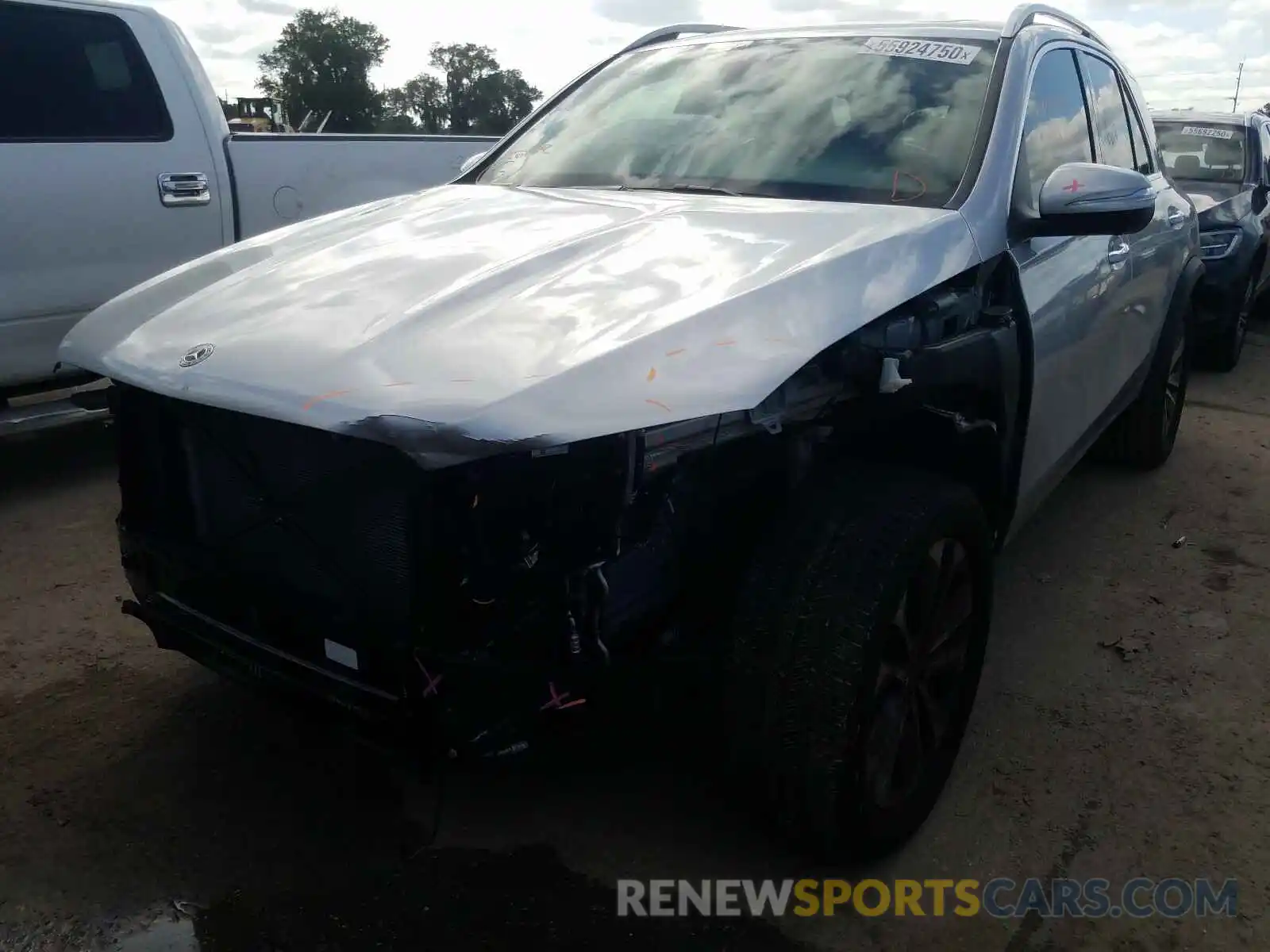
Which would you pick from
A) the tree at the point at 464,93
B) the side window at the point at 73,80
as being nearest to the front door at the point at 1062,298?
the side window at the point at 73,80

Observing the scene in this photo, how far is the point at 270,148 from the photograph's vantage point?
5219mm

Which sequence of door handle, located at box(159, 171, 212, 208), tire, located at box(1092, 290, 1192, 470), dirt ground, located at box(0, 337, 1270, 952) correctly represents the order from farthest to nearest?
1. door handle, located at box(159, 171, 212, 208)
2. tire, located at box(1092, 290, 1192, 470)
3. dirt ground, located at box(0, 337, 1270, 952)

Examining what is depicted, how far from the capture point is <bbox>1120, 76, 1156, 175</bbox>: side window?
14.3 ft

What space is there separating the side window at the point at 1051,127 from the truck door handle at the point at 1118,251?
0.29 meters

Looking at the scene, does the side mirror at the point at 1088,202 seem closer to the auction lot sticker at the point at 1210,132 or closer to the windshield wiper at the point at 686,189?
the windshield wiper at the point at 686,189

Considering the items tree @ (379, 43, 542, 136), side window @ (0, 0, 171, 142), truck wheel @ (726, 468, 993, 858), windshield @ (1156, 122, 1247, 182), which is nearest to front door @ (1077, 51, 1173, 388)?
truck wheel @ (726, 468, 993, 858)

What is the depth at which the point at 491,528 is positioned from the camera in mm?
1900

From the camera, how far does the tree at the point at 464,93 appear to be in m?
63.7

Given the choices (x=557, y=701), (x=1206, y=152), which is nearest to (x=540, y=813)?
(x=557, y=701)

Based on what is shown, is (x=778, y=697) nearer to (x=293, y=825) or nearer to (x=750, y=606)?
(x=750, y=606)

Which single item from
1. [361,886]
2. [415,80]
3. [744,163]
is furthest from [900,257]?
[415,80]

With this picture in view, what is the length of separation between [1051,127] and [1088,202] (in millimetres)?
644

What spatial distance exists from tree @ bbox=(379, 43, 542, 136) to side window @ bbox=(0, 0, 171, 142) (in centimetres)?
5497

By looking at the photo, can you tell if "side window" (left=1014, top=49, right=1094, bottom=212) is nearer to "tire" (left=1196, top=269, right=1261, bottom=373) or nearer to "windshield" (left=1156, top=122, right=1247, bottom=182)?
"tire" (left=1196, top=269, right=1261, bottom=373)
